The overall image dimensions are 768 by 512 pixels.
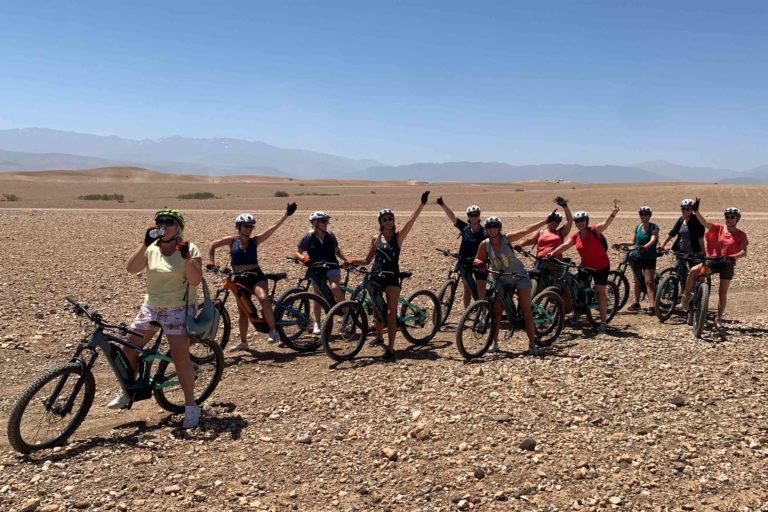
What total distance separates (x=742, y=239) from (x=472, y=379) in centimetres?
562

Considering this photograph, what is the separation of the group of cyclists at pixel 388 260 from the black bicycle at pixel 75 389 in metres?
0.20

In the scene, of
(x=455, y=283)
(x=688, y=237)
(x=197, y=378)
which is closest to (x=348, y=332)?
(x=197, y=378)

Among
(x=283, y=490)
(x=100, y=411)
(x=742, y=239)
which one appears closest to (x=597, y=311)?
(x=742, y=239)

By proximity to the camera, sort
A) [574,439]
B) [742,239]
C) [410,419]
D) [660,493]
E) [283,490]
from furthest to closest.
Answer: [742,239] → [410,419] → [574,439] → [283,490] → [660,493]

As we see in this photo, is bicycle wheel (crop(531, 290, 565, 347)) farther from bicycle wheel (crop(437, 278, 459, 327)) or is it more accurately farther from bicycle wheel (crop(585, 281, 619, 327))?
bicycle wheel (crop(437, 278, 459, 327))

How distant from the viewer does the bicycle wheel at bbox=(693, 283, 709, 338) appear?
29.3 feet

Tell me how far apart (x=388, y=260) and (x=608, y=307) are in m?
4.63

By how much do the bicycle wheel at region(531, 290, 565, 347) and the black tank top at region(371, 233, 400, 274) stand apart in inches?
95.3

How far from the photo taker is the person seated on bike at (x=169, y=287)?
5.53 meters

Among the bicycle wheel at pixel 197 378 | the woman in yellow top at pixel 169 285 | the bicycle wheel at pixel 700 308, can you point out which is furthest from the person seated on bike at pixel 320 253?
the bicycle wheel at pixel 700 308

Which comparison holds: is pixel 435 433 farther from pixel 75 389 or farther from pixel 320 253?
pixel 320 253

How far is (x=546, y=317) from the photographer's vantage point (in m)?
9.02

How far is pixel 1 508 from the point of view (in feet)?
14.8

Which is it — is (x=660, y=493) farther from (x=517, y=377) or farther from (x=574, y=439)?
(x=517, y=377)
